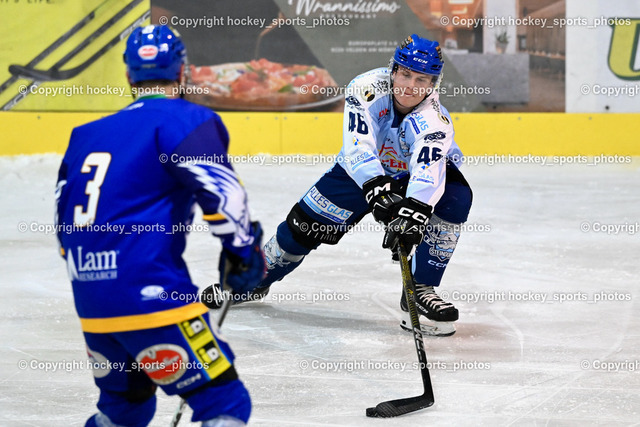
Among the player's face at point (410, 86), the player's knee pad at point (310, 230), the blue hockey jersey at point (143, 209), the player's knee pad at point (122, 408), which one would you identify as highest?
the blue hockey jersey at point (143, 209)

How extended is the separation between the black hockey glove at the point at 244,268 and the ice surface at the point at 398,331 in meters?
0.83

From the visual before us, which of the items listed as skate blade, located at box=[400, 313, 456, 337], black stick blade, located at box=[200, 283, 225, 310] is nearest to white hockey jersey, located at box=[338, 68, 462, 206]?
skate blade, located at box=[400, 313, 456, 337]

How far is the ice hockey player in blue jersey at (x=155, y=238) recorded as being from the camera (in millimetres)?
1655

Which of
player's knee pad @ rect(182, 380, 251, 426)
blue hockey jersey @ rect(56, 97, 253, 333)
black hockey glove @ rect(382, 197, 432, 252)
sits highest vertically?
blue hockey jersey @ rect(56, 97, 253, 333)

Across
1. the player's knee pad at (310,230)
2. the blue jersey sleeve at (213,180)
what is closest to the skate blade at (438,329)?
the player's knee pad at (310,230)

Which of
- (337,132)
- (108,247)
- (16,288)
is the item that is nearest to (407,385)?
(108,247)

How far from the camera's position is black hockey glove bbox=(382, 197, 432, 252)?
2.95 meters

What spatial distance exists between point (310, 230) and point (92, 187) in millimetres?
1828

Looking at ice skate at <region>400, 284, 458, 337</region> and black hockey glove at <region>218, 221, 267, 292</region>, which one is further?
ice skate at <region>400, 284, 458, 337</region>

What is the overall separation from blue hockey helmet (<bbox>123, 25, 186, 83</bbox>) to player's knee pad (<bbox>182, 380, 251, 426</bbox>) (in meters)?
0.59

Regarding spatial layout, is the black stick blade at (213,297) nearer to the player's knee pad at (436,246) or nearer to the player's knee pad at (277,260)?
the player's knee pad at (277,260)

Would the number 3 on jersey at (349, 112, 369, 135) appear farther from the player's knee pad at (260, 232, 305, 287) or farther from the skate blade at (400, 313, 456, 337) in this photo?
the skate blade at (400, 313, 456, 337)

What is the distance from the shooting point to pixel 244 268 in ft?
5.71

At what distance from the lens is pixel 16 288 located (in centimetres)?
389
